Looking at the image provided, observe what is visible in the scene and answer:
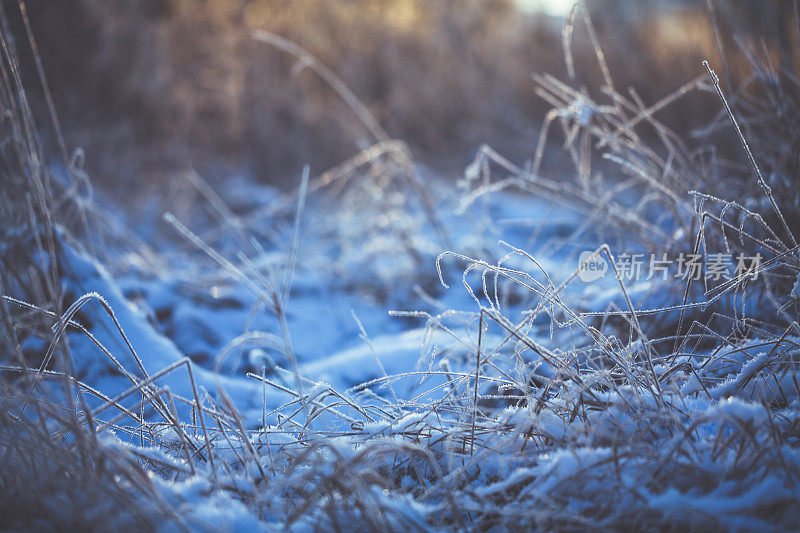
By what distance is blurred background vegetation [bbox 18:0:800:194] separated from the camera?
3.61 meters

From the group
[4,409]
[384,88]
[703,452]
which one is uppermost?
[384,88]

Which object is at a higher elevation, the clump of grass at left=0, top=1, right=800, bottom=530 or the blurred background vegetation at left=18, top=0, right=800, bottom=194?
the blurred background vegetation at left=18, top=0, right=800, bottom=194

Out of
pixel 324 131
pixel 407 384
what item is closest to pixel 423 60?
pixel 324 131

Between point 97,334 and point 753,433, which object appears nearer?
point 753,433

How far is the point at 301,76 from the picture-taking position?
4.26m

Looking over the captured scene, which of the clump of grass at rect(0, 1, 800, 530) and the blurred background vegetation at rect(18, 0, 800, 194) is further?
the blurred background vegetation at rect(18, 0, 800, 194)

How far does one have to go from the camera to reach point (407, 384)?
132 centimetres

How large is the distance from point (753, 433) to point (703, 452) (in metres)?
0.07

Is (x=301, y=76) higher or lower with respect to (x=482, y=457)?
higher

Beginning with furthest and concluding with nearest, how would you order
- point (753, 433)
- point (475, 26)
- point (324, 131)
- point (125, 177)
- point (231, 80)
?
point (475, 26), point (231, 80), point (324, 131), point (125, 177), point (753, 433)

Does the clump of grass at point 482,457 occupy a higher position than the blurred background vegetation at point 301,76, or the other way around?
the blurred background vegetation at point 301,76

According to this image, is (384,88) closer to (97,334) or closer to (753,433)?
(97,334)

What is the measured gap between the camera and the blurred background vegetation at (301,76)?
11.9 feet

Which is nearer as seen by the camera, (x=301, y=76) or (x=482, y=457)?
(x=482, y=457)
